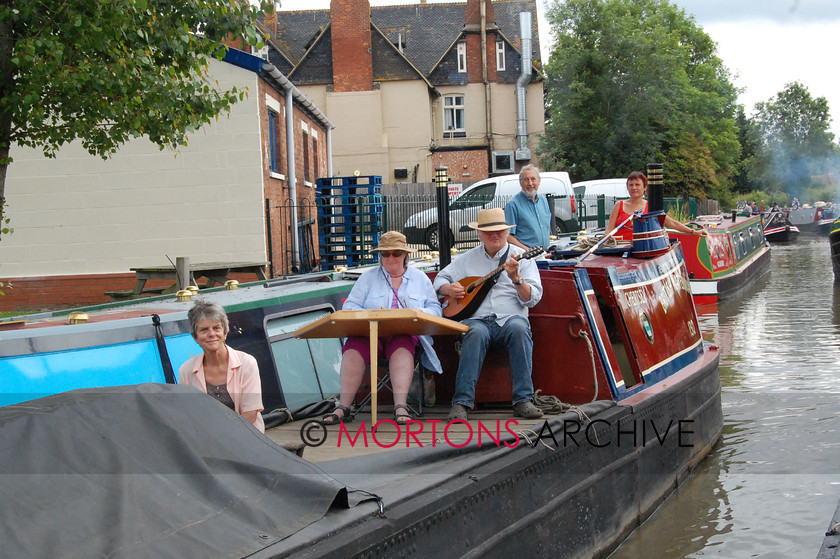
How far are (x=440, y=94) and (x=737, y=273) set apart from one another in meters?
20.4

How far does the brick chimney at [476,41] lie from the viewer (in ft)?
124

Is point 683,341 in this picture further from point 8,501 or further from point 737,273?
point 737,273

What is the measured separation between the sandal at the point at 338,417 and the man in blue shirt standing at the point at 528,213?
9.21ft

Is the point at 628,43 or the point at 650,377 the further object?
the point at 628,43

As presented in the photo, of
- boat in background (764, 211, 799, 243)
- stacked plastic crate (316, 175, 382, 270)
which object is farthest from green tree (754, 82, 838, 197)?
stacked plastic crate (316, 175, 382, 270)

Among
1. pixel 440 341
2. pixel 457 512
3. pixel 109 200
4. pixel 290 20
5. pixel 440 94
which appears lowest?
pixel 457 512

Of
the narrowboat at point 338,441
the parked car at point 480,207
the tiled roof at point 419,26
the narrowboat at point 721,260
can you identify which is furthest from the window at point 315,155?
the tiled roof at point 419,26

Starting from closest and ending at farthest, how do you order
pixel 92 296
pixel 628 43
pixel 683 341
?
pixel 683 341
pixel 92 296
pixel 628 43

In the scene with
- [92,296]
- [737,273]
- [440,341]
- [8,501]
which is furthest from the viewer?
[737,273]

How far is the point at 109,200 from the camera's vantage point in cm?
1459

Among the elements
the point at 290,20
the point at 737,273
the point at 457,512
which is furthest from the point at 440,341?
the point at 290,20

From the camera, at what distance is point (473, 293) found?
579 cm

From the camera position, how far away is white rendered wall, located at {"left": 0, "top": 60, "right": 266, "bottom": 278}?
1453cm

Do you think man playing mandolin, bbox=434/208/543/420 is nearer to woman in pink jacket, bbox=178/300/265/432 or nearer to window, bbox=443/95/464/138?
woman in pink jacket, bbox=178/300/265/432
